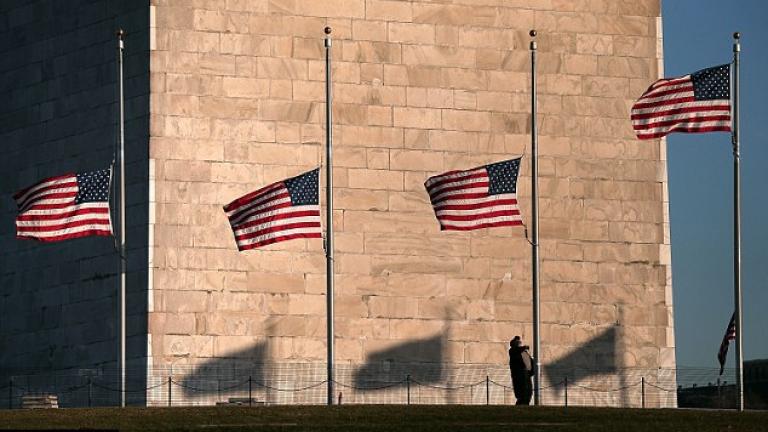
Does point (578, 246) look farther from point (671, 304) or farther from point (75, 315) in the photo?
point (75, 315)

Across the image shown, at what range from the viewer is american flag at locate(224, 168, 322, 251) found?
48.2 meters

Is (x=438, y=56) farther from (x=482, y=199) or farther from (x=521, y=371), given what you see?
(x=521, y=371)

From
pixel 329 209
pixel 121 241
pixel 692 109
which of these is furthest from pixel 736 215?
pixel 121 241

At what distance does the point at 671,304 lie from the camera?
191 ft

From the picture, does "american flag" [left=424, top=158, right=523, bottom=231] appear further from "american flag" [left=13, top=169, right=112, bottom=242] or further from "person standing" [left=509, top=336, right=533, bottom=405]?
"american flag" [left=13, top=169, right=112, bottom=242]

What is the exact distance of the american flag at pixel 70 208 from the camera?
48.4 meters

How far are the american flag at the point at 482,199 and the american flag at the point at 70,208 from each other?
7.04m

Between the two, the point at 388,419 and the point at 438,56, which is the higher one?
the point at 438,56

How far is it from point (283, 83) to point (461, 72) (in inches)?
184

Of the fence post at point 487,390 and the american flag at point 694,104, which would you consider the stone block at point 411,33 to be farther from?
the american flag at point 694,104

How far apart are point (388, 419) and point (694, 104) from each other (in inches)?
429

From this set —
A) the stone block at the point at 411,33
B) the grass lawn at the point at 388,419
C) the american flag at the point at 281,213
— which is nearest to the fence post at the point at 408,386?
the american flag at the point at 281,213

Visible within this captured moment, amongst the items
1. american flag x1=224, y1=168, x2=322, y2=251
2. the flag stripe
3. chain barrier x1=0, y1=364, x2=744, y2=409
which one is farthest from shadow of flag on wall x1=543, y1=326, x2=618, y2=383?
american flag x1=224, y1=168, x2=322, y2=251

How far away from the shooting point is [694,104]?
48344mm
